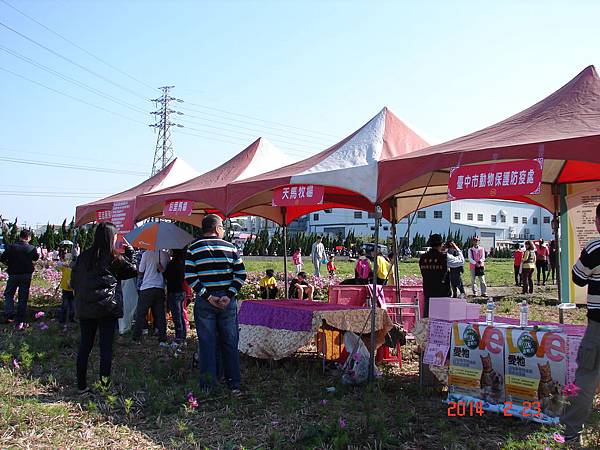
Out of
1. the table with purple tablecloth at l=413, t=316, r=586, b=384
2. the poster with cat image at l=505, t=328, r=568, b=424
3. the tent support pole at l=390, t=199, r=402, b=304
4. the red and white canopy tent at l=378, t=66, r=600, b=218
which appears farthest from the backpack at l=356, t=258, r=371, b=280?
the poster with cat image at l=505, t=328, r=568, b=424

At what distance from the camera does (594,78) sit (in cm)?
A: 601

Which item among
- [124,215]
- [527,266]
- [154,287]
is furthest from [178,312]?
[527,266]

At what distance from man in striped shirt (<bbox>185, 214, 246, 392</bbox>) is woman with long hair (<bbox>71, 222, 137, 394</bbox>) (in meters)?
0.67

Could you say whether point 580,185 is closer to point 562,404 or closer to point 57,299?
point 562,404

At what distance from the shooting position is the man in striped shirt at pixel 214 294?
5.63m

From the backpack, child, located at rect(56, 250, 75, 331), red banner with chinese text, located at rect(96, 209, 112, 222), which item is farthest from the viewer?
the backpack

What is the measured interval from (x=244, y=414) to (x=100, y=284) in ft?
5.80

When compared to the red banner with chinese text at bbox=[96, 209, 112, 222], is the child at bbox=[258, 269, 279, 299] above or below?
below

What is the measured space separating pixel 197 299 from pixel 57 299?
28.7ft

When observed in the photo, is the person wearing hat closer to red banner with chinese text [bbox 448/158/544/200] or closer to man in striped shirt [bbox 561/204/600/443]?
red banner with chinese text [bbox 448/158/544/200]

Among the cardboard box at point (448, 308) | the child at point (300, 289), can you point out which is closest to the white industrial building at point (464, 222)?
the child at point (300, 289)

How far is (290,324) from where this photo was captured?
6699mm

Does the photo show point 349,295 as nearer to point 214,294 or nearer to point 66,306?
point 214,294

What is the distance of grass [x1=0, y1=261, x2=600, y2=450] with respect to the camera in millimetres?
4398
